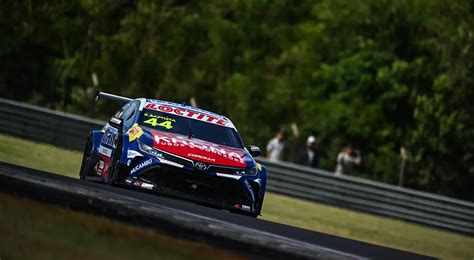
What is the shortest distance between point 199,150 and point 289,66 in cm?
2806

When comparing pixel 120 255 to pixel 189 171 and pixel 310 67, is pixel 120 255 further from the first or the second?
pixel 310 67

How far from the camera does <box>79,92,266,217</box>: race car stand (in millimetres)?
12750

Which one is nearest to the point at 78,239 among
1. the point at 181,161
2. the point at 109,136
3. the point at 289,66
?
the point at 181,161

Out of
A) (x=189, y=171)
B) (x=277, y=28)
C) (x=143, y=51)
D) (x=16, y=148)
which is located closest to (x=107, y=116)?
(x=143, y=51)

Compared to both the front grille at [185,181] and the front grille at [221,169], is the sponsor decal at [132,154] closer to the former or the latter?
the front grille at [185,181]

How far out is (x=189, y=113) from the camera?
14.3 m

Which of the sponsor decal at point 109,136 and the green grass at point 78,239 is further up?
the sponsor decal at point 109,136

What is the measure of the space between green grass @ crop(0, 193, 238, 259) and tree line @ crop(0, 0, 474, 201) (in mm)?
24099

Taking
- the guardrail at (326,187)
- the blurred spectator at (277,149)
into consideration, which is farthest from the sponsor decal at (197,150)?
the blurred spectator at (277,149)

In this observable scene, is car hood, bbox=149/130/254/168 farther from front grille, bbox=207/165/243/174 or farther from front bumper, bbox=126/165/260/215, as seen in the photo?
front bumper, bbox=126/165/260/215

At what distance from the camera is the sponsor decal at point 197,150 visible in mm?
12805

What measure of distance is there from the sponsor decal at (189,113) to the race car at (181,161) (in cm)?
7

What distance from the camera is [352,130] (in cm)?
3534

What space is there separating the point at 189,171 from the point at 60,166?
7099mm
